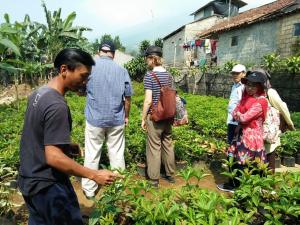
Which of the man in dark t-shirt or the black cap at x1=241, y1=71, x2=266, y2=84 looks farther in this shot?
the black cap at x1=241, y1=71, x2=266, y2=84

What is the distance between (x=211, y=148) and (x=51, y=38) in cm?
1229

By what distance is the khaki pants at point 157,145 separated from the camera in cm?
495

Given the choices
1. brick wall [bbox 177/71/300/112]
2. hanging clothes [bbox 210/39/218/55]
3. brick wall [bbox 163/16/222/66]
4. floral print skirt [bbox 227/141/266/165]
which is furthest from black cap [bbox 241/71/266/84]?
brick wall [bbox 163/16/222/66]

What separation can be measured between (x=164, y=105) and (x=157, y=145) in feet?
1.93

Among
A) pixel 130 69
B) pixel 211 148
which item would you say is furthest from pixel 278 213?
pixel 130 69

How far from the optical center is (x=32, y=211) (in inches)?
96.2

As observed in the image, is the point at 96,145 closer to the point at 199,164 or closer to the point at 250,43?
the point at 199,164

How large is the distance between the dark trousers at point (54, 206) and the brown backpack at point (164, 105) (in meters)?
2.47

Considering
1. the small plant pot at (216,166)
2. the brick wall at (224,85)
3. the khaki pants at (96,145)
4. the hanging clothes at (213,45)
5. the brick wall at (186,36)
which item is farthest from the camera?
the brick wall at (186,36)

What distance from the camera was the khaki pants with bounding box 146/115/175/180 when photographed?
16.2 ft

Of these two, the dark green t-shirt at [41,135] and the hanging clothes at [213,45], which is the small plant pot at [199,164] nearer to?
the dark green t-shirt at [41,135]

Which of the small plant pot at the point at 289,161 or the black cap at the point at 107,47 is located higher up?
the black cap at the point at 107,47

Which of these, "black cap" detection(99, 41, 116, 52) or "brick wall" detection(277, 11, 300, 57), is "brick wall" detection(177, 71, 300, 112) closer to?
"brick wall" detection(277, 11, 300, 57)

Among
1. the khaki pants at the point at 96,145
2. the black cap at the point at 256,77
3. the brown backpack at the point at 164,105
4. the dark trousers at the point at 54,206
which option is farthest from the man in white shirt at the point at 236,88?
the dark trousers at the point at 54,206
